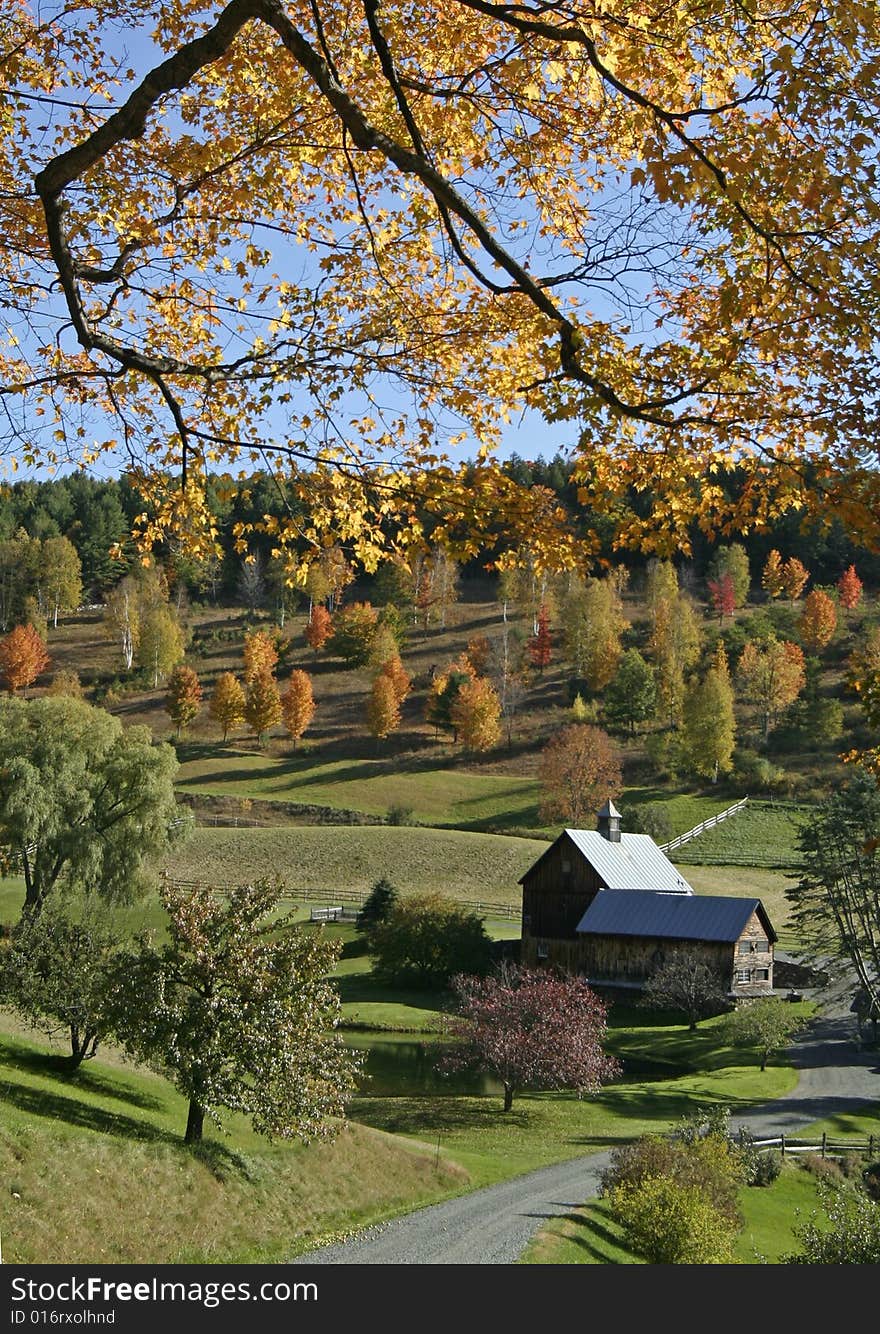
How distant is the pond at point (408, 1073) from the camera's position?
116ft

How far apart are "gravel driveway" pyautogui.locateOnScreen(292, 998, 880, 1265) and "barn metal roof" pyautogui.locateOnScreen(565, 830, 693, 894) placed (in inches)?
696

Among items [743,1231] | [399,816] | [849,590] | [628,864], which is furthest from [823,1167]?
[849,590]

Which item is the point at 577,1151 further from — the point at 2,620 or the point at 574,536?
the point at 2,620

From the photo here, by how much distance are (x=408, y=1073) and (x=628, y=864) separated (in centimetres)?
2143

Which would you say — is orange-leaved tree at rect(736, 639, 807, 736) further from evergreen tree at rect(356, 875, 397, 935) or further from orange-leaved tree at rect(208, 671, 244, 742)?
evergreen tree at rect(356, 875, 397, 935)

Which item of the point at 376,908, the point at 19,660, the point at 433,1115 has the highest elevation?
the point at 19,660

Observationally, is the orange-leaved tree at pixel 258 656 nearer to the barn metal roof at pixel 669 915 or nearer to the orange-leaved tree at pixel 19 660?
the orange-leaved tree at pixel 19 660

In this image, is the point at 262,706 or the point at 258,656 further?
the point at 258,656

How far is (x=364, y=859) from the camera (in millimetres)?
→ 69562

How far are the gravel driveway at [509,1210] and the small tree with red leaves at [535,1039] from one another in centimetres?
489

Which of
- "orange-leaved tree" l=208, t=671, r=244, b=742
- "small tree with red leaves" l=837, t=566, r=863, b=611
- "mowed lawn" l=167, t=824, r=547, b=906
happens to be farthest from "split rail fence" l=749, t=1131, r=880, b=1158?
"small tree with red leaves" l=837, t=566, r=863, b=611

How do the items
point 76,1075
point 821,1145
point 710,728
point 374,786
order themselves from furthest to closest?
point 374,786 < point 710,728 < point 821,1145 < point 76,1075

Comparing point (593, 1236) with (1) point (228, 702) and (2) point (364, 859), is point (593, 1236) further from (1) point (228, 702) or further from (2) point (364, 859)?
(1) point (228, 702)

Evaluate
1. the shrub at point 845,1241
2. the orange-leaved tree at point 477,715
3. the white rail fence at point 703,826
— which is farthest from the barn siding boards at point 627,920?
the orange-leaved tree at point 477,715
